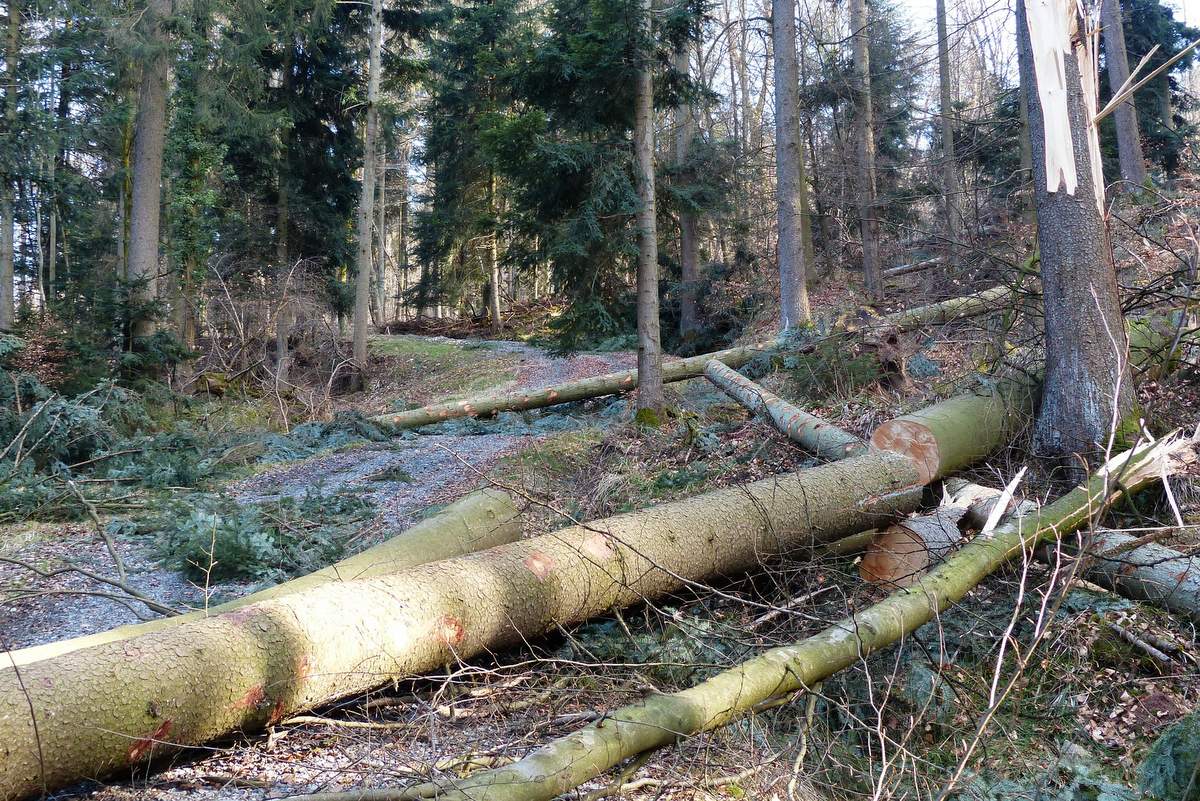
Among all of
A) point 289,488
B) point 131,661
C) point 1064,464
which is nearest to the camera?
point 131,661

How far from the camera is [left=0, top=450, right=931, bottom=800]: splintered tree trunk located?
2688mm

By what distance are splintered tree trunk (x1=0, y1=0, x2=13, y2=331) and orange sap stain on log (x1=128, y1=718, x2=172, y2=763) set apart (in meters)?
10.9

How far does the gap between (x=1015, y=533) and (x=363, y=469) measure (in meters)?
6.66

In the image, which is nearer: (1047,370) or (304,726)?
(304,726)

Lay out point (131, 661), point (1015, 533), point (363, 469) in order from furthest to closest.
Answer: point (363, 469), point (1015, 533), point (131, 661)

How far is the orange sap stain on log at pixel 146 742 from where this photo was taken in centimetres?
278

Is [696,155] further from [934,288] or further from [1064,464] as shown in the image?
[1064,464]

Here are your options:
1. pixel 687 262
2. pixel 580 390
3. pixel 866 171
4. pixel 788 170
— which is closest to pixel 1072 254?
pixel 580 390

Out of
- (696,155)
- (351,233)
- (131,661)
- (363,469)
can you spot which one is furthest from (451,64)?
(131,661)

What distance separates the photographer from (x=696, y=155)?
58.4ft

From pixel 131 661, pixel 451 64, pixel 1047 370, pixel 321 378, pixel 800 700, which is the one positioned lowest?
pixel 800 700

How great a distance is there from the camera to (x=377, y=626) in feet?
11.2

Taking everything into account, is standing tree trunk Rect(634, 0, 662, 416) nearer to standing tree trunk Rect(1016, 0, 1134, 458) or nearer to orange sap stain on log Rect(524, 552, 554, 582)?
standing tree trunk Rect(1016, 0, 1134, 458)

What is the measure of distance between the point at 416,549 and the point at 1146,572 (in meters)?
4.12
